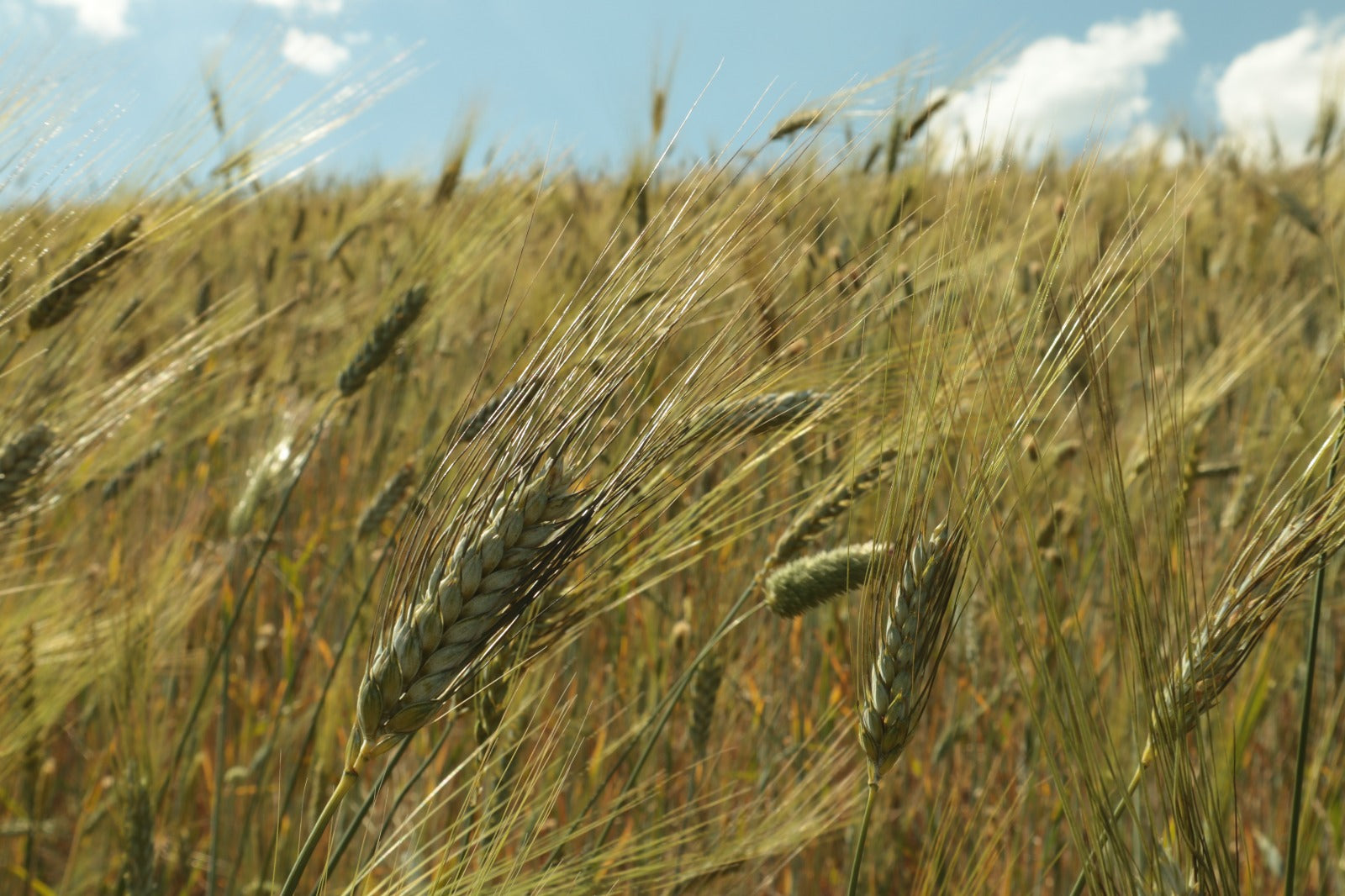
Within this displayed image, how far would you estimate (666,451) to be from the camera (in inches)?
24.6

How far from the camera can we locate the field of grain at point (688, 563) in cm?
61

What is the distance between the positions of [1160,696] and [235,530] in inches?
49.5

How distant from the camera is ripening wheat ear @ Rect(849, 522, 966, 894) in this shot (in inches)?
26.2

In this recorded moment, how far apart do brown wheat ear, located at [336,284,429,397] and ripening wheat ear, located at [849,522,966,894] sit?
36.3 inches

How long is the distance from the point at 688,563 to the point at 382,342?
796 millimetres

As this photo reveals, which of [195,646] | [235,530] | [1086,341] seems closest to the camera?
[1086,341]

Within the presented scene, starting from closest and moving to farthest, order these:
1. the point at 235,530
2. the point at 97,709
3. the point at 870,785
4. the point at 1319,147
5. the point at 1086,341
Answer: the point at 1086,341
the point at 870,785
the point at 235,530
the point at 97,709
the point at 1319,147

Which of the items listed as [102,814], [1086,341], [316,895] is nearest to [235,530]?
[102,814]

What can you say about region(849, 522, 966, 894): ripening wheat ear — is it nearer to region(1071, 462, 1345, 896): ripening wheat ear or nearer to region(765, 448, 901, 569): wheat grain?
region(1071, 462, 1345, 896): ripening wheat ear

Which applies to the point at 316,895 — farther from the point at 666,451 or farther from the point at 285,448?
the point at 285,448

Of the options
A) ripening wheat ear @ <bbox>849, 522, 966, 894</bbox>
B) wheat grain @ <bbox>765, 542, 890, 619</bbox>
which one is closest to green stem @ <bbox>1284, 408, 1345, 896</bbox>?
ripening wheat ear @ <bbox>849, 522, 966, 894</bbox>

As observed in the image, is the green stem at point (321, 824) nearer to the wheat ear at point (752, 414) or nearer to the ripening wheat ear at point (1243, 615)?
the wheat ear at point (752, 414)

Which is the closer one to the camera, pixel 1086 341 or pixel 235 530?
pixel 1086 341

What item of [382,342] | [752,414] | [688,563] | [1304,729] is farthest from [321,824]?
[382,342]
